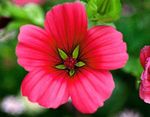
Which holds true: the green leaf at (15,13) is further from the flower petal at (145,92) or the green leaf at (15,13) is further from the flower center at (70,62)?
the flower petal at (145,92)

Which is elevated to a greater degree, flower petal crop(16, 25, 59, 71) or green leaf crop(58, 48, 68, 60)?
flower petal crop(16, 25, 59, 71)

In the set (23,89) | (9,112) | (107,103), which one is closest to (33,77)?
(23,89)

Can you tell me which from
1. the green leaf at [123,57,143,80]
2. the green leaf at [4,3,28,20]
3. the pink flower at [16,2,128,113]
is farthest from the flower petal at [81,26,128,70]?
the green leaf at [4,3,28,20]

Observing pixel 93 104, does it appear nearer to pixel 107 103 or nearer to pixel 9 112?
pixel 107 103

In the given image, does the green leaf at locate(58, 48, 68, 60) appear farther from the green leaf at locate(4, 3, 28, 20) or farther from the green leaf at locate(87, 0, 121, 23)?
the green leaf at locate(4, 3, 28, 20)

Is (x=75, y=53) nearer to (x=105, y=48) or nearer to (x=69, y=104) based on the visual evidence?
(x=105, y=48)

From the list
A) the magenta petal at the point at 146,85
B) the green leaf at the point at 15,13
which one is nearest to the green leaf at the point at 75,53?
the magenta petal at the point at 146,85
